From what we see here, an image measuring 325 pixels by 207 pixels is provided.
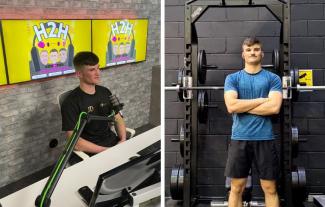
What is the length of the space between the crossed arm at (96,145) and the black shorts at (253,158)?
1182 mm

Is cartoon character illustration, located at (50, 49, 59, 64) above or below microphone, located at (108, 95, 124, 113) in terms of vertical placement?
above

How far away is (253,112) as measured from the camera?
2609 millimetres

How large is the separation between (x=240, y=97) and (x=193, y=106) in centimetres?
43

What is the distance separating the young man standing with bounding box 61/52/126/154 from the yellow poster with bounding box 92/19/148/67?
0.05m

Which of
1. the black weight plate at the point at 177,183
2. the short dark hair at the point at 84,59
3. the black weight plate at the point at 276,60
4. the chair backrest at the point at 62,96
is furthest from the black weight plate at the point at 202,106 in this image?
the chair backrest at the point at 62,96

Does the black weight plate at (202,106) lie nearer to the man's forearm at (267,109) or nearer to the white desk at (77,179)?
the man's forearm at (267,109)

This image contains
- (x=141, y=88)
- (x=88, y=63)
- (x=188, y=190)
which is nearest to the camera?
(x=88, y=63)

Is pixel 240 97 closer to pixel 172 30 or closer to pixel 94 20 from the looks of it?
pixel 172 30

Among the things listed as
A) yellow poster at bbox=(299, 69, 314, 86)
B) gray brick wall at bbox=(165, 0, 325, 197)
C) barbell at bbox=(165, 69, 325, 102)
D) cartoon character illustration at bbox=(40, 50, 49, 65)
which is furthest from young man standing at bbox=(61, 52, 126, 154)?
yellow poster at bbox=(299, 69, 314, 86)

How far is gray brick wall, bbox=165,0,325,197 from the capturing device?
3.20m

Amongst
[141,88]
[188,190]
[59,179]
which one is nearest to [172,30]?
[188,190]

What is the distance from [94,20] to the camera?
5.21 ft

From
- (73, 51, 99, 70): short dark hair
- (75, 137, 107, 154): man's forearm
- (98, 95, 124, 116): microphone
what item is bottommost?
(75, 137, 107, 154): man's forearm

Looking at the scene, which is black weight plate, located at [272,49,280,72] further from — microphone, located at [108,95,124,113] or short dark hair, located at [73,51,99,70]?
short dark hair, located at [73,51,99,70]
